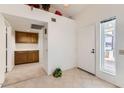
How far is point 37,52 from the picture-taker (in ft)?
18.6

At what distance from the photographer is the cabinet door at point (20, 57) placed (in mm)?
4832

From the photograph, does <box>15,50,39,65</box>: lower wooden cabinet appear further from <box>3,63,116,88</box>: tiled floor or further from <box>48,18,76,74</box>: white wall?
<box>48,18,76,74</box>: white wall

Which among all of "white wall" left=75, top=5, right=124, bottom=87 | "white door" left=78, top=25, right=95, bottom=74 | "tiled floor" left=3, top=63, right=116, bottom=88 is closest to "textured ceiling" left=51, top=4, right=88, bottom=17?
"white wall" left=75, top=5, right=124, bottom=87

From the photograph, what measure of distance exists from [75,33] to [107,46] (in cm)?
177

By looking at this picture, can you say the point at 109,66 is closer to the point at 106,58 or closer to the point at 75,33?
the point at 106,58

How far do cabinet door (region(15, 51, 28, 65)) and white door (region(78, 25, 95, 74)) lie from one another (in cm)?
308

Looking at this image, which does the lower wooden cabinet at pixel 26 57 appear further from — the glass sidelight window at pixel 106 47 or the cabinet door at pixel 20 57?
the glass sidelight window at pixel 106 47

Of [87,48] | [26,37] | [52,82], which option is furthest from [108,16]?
[26,37]

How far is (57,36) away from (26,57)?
104 inches

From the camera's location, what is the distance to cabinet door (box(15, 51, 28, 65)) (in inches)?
190

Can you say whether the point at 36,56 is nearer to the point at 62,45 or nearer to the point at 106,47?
the point at 62,45

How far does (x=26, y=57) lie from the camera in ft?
17.0

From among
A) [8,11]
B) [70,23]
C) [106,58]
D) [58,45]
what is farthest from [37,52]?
[106,58]

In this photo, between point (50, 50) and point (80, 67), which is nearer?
point (50, 50)
